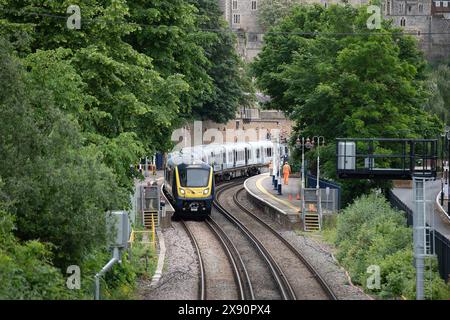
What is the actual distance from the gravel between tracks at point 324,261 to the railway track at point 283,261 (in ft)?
0.80

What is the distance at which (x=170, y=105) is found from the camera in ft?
113

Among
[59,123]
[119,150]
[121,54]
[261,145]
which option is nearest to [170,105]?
[121,54]

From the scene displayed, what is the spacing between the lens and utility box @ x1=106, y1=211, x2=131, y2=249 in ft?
70.5

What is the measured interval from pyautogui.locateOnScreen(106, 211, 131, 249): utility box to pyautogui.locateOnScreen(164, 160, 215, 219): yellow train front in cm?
2101

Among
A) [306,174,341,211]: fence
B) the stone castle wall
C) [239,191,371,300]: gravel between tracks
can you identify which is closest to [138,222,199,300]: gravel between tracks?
[239,191,371,300]: gravel between tracks

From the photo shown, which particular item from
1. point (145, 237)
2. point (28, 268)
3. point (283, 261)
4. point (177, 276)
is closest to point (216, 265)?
point (283, 261)

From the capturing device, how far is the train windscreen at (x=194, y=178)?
4362 centimetres

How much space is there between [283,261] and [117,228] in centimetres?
1085

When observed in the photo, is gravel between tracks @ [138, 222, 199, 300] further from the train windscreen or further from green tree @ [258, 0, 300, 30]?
green tree @ [258, 0, 300, 30]

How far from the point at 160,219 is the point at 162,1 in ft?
29.9

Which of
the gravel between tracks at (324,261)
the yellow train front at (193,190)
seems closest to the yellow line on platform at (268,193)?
the gravel between tracks at (324,261)

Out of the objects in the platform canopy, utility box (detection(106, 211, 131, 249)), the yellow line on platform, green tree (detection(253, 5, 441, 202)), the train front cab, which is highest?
green tree (detection(253, 5, 441, 202))

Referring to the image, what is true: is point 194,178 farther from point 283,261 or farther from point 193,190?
point 283,261
